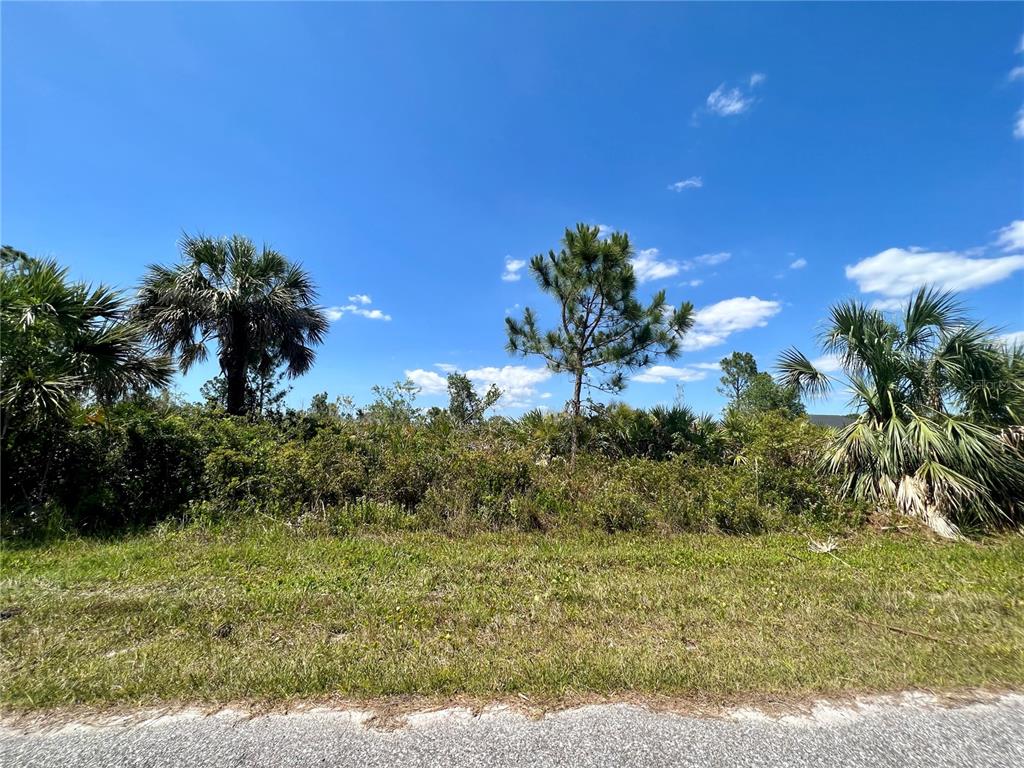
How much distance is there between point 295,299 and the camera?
1223 cm

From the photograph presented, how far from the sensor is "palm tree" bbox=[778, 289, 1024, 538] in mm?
5930

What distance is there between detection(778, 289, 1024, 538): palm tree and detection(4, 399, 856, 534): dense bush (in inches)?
29.7

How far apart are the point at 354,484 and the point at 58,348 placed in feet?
13.2

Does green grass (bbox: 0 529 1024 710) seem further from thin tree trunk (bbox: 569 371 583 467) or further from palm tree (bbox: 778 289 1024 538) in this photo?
thin tree trunk (bbox: 569 371 583 467)

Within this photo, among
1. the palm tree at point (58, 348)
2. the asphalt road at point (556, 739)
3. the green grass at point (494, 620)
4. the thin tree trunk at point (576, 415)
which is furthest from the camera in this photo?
the thin tree trunk at point (576, 415)

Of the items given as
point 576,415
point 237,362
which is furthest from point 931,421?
point 237,362

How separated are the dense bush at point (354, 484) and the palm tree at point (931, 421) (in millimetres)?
755

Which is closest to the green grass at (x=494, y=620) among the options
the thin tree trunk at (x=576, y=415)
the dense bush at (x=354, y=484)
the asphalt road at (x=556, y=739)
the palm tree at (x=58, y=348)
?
the asphalt road at (x=556, y=739)

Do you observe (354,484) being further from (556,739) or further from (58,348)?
(556,739)

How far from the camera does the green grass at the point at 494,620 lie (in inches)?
98.6

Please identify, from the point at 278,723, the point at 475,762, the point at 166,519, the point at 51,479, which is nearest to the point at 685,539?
the point at 475,762

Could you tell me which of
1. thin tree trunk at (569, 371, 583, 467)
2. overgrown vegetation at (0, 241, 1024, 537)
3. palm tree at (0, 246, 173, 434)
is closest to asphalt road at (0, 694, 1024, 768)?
overgrown vegetation at (0, 241, 1024, 537)

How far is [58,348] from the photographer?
19.6 feet

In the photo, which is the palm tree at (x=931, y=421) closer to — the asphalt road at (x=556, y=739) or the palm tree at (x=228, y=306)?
the asphalt road at (x=556, y=739)
